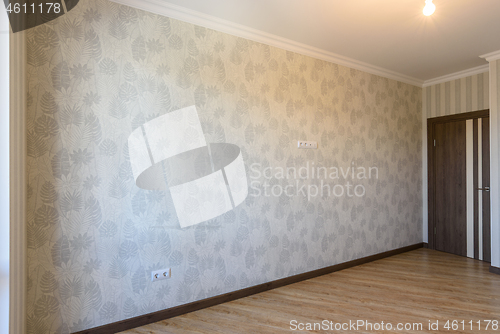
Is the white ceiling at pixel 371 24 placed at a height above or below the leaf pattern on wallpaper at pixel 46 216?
above

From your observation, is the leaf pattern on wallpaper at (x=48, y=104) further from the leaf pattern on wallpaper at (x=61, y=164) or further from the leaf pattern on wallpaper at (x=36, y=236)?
the leaf pattern on wallpaper at (x=36, y=236)

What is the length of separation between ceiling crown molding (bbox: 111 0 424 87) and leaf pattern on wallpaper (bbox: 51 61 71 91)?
71 cm

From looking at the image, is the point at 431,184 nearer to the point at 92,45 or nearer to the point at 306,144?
the point at 306,144

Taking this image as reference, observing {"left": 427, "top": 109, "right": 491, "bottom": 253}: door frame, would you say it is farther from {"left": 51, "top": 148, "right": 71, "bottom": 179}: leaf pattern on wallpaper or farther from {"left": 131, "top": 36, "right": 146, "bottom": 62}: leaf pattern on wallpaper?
{"left": 51, "top": 148, "right": 71, "bottom": 179}: leaf pattern on wallpaper

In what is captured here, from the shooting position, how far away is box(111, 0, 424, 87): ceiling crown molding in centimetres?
254

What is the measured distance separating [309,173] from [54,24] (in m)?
2.83

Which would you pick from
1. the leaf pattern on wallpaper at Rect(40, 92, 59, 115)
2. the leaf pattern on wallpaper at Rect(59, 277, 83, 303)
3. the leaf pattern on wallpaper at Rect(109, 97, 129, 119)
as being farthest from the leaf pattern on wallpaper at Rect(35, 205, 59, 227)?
the leaf pattern on wallpaper at Rect(109, 97, 129, 119)

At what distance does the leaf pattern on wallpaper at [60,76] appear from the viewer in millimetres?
2152

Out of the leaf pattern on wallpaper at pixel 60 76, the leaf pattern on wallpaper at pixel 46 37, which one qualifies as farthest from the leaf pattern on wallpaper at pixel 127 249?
the leaf pattern on wallpaper at pixel 46 37

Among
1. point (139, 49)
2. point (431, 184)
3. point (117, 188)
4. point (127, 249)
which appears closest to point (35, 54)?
point (139, 49)

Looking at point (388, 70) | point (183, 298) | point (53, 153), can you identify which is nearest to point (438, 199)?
point (388, 70)

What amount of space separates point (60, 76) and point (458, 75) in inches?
203

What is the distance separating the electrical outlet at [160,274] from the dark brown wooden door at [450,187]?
4329 mm

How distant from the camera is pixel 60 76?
2174 mm
